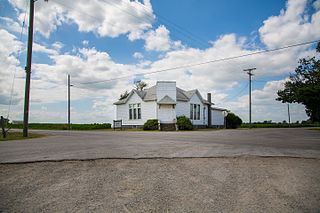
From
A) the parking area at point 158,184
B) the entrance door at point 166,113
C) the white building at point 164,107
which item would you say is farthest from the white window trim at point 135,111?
the parking area at point 158,184

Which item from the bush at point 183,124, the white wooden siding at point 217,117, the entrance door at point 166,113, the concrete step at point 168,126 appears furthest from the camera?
the white wooden siding at point 217,117

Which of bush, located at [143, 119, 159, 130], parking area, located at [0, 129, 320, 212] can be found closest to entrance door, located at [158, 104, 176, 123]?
bush, located at [143, 119, 159, 130]

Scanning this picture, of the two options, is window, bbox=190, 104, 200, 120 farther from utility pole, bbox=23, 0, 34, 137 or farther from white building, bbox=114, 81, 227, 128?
utility pole, bbox=23, 0, 34, 137

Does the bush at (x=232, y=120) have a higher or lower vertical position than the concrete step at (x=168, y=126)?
higher

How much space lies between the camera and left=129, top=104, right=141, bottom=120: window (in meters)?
34.4

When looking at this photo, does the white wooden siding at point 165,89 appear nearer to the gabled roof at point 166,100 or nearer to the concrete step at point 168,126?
the gabled roof at point 166,100

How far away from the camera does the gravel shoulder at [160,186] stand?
3.64 meters

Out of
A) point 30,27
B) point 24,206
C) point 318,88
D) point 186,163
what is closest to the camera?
point 24,206

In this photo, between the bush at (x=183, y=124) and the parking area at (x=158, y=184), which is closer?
the parking area at (x=158, y=184)

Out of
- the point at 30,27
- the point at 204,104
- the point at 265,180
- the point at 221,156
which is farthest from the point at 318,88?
the point at 30,27

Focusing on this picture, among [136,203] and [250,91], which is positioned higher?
[250,91]

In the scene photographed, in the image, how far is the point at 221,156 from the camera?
23.8 ft

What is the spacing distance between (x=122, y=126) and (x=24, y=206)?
32.9 metres

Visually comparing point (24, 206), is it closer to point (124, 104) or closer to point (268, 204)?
point (268, 204)
